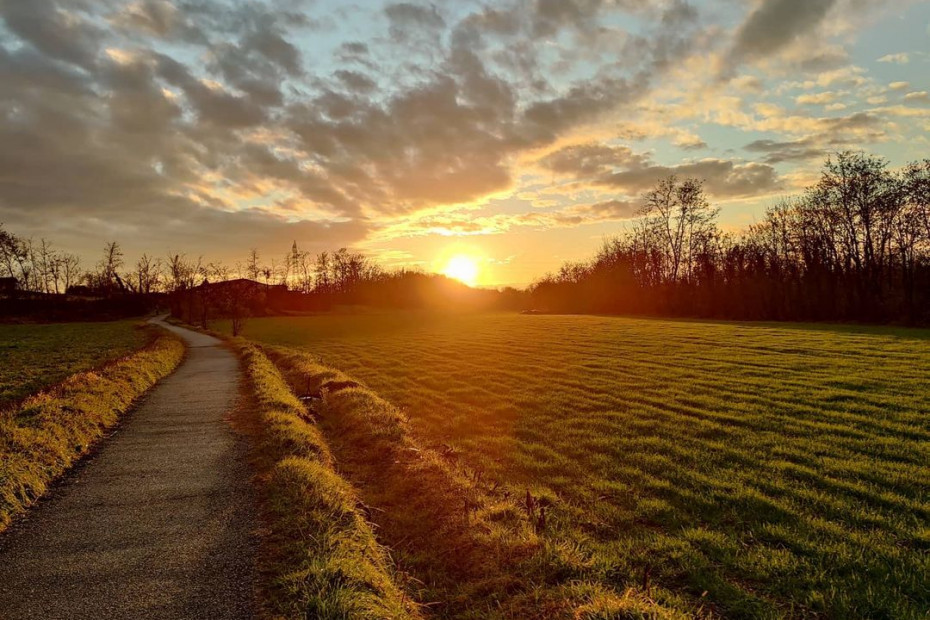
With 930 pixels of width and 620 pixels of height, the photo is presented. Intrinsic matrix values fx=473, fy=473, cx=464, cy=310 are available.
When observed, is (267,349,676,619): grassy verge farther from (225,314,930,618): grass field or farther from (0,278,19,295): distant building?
(0,278,19,295): distant building

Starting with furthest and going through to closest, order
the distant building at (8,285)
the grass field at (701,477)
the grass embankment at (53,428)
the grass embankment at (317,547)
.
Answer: the distant building at (8,285) → the grass embankment at (53,428) → the grass field at (701,477) → the grass embankment at (317,547)

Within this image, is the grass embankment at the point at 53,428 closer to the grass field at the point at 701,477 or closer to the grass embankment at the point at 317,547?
the grass embankment at the point at 317,547

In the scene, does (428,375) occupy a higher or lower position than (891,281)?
lower

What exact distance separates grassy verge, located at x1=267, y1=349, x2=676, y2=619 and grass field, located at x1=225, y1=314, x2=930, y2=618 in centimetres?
4

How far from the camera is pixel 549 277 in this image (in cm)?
10625

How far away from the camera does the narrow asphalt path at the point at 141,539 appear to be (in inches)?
185

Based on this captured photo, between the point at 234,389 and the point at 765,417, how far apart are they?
1690 cm

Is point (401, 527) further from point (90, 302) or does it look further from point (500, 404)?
point (90, 302)

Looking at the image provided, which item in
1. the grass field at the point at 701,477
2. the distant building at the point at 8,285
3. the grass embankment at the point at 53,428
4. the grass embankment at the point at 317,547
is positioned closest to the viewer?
the grass embankment at the point at 317,547

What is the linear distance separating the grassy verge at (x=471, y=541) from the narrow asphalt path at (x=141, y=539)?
1998mm

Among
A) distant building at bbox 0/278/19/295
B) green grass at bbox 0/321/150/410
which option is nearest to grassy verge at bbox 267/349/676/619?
green grass at bbox 0/321/150/410

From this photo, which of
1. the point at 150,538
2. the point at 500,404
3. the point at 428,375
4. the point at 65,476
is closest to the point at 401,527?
the point at 150,538

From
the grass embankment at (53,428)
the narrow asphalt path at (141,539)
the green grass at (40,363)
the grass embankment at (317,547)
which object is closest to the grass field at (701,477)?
the grass embankment at (317,547)

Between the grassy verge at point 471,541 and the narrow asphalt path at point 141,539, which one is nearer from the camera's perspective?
the narrow asphalt path at point 141,539
